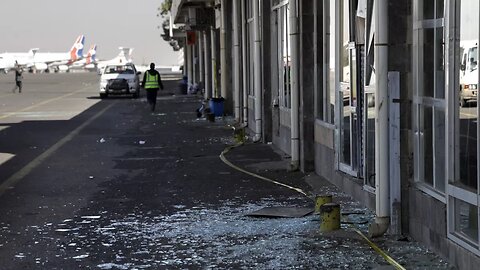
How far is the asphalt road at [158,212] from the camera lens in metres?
8.15

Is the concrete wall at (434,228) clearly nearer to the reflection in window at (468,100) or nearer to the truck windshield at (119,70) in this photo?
the reflection in window at (468,100)

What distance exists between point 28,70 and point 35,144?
486 feet

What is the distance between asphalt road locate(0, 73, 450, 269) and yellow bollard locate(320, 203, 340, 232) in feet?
0.43

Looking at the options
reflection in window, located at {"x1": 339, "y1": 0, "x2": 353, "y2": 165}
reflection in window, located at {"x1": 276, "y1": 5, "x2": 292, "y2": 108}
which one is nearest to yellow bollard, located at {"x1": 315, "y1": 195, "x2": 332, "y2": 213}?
reflection in window, located at {"x1": 339, "y1": 0, "x2": 353, "y2": 165}

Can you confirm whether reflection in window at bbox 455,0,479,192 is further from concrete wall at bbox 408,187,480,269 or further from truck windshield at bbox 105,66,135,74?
truck windshield at bbox 105,66,135,74

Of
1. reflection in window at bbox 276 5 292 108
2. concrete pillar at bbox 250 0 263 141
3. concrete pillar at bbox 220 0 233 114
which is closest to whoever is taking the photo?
reflection in window at bbox 276 5 292 108

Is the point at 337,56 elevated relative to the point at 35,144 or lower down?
elevated

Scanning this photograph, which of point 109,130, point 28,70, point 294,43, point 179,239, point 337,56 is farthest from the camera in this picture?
point 28,70

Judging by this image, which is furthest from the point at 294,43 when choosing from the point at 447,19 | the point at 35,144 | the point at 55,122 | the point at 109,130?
the point at 55,122

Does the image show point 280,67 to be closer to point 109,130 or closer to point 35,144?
point 35,144

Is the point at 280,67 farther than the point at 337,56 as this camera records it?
Yes

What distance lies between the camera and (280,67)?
698 inches

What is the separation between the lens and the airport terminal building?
7258mm

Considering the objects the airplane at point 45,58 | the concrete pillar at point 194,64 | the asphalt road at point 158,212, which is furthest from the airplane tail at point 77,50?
the asphalt road at point 158,212
